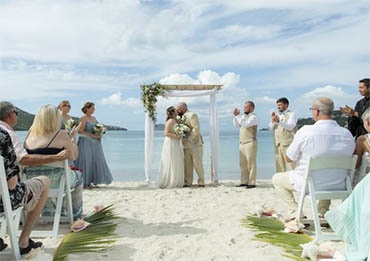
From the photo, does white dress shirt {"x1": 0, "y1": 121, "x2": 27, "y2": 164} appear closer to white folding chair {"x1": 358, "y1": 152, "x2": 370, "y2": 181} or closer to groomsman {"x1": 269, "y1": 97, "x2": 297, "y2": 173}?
white folding chair {"x1": 358, "y1": 152, "x2": 370, "y2": 181}

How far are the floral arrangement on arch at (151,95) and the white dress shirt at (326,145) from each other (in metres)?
5.22

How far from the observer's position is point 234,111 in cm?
860

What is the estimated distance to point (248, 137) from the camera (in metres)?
Result: 8.64

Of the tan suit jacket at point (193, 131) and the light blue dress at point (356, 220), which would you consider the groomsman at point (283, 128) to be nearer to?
the tan suit jacket at point (193, 131)

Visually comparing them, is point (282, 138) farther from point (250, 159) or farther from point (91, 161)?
point (91, 161)

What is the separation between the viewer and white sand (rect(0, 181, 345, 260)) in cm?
390

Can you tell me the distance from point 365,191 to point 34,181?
317 cm

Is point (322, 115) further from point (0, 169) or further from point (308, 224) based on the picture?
point (0, 169)

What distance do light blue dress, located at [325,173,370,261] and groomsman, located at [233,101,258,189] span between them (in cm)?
494

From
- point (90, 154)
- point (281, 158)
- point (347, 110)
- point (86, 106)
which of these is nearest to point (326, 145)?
point (347, 110)

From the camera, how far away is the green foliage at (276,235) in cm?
392

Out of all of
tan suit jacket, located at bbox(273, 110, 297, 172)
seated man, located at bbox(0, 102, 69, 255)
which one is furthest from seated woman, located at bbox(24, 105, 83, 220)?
tan suit jacket, located at bbox(273, 110, 297, 172)

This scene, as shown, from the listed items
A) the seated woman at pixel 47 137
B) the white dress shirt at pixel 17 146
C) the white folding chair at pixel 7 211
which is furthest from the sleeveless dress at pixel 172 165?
the white folding chair at pixel 7 211

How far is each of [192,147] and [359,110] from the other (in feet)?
13.1
